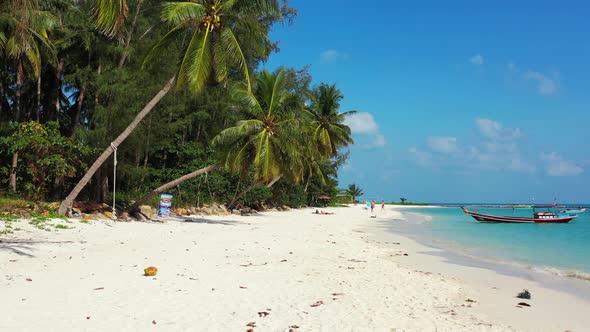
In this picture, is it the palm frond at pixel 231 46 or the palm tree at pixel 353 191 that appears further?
the palm tree at pixel 353 191

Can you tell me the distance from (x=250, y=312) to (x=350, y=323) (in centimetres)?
126

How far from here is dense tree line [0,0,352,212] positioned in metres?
14.4

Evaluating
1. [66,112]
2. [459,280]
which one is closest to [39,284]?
[459,280]

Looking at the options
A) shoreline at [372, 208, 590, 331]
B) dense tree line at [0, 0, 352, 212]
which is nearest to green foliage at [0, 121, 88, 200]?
dense tree line at [0, 0, 352, 212]

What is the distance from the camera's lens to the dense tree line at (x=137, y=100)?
47.4 feet

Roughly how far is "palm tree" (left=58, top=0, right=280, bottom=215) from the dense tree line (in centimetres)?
4

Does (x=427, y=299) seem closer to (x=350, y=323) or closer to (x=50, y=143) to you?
(x=350, y=323)

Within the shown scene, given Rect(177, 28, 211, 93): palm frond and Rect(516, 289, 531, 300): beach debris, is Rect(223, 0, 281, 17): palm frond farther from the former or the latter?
Rect(516, 289, 531, 300): beach debris

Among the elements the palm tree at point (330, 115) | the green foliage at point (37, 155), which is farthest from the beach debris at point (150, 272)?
the palm tree at point (330, 115)

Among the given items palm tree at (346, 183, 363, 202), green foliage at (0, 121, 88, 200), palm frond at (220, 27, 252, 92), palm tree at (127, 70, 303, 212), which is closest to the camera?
palm frond at (220, 27, 252, 92)

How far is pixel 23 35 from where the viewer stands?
8406mm

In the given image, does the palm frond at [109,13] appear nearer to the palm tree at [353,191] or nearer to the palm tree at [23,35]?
the palm tree at [23,35]

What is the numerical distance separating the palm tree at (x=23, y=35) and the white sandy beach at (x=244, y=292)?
4553 mm

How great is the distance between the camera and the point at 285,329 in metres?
4.54
